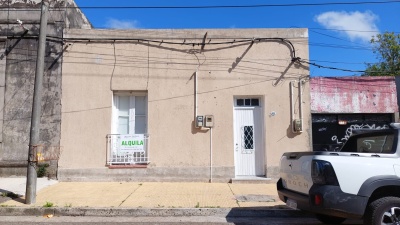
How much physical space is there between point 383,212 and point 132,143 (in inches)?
291

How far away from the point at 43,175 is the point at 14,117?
188 centimetres

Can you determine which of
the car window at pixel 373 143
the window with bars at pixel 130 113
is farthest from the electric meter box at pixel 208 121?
the car window at pixel 373 143

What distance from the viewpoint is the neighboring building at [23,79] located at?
1059cm

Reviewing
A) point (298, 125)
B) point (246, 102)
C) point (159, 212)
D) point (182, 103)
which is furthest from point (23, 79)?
point (298, 125)

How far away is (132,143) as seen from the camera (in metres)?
10.8

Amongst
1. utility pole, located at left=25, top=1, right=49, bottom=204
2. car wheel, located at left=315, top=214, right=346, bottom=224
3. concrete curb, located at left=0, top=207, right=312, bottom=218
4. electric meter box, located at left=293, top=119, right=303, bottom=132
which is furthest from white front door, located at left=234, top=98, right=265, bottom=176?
utility pole, located at left=25, top=1, right=49, bottom=204

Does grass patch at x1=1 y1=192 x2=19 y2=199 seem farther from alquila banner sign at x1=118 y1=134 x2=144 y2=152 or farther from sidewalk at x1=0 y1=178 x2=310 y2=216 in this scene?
alquila banner sign at x1=118 y1=134 x2=144 y2=152

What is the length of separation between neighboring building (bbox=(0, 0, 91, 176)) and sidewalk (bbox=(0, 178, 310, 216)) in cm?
98

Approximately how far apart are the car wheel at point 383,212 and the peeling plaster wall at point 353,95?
21.0 ft

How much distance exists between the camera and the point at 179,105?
10.9 meters

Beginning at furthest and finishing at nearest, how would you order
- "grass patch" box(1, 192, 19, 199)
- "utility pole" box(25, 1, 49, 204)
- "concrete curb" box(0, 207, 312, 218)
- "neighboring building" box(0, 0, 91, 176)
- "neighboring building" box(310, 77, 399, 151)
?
"neighboring building" box(310, 77, 399, 151), "neighboring building" box(0, 0, 91, 176), "grass patch" box(1, 192, 19, 199), "utility pole" box(25, 1, 49, 204), "concrete curb" box(0, 207, 312, 218)

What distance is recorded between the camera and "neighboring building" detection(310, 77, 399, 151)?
11.3 metres

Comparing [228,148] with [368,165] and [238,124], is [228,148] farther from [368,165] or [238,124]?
[368,165]

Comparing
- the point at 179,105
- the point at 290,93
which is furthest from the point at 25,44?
the point at 290,93
